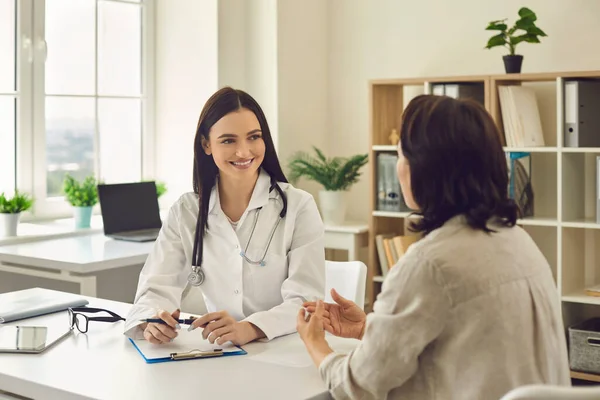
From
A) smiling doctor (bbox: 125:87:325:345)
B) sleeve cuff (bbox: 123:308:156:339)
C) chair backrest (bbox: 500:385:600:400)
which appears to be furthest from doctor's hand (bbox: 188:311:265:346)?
chair backrest (bbox: 500:385:600:400)

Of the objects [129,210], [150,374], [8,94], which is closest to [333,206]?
[129,210]

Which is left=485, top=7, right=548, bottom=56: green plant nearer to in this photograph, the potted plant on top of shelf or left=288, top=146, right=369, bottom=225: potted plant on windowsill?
the potted plant on top of shelf

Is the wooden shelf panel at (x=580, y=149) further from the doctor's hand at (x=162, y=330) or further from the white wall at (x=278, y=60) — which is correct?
the doctor's hand at (x=162, y=330)

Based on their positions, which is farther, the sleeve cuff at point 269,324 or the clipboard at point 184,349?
the sleeve cuff at point 269,324

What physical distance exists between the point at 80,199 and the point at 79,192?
1.4 inches

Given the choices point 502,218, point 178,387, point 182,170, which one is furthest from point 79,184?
point 502,218

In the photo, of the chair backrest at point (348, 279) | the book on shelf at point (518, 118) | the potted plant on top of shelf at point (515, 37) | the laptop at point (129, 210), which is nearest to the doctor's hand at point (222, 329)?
the chair backrest at point (348, 279)

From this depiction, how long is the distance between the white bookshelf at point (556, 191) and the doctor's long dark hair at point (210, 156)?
5.61 feet

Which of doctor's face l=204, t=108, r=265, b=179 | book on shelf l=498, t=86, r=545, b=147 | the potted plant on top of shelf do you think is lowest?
doctor's face l=204, t=108, r=265, b=179

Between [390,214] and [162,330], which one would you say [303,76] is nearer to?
[390,214]

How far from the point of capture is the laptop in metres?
3.83

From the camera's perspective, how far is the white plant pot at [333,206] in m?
4.37

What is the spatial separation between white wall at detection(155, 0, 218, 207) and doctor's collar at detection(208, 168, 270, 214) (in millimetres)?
2079

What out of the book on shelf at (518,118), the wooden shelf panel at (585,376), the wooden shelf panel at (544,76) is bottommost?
the wooden shelf panel at (585,376)
